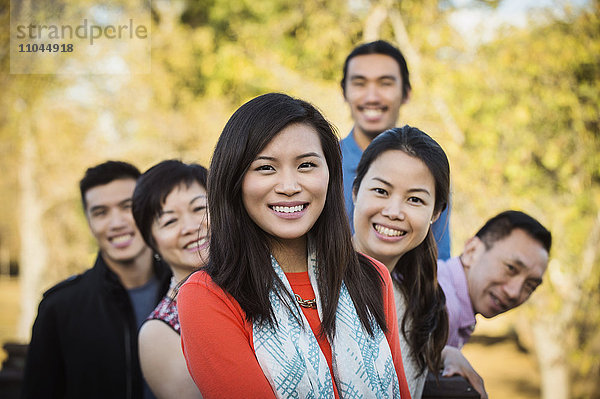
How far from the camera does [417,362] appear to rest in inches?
80.9

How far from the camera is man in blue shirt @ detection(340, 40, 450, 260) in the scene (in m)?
3.15

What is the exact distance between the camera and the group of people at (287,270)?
1519 millimetres

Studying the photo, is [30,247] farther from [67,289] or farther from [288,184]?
[288,184]

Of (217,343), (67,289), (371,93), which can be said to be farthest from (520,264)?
(67,289)

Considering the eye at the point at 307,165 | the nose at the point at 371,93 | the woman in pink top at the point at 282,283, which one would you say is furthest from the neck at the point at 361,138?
the eye at the point at 307,165

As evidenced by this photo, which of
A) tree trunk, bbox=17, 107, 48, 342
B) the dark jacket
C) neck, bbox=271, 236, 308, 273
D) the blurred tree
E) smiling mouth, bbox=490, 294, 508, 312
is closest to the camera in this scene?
neck, bbox=271, 236, 308, 273

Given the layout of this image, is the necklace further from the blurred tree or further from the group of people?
the blurred tree

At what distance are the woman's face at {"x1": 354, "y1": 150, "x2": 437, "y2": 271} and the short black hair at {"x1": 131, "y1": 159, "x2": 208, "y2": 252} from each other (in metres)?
0.76

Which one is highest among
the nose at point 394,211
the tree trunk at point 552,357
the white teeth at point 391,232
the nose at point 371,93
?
the nose at point 371,93

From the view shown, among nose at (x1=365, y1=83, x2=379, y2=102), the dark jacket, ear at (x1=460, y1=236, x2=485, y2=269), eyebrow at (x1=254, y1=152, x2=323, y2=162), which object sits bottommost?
the dark jacket

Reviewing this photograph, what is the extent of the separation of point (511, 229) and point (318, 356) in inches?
58.7

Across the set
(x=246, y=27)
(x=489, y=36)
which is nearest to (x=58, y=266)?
(x=246, y=27)

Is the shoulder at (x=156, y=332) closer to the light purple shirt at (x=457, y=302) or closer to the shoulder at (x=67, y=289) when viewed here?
the shoulder at (x=67, y=289)

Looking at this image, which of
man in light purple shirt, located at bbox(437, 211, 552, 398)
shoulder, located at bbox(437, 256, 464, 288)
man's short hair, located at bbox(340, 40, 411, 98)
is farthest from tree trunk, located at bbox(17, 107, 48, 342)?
man in light purple shirt, located at bbox(437, 211, 552, 398)
